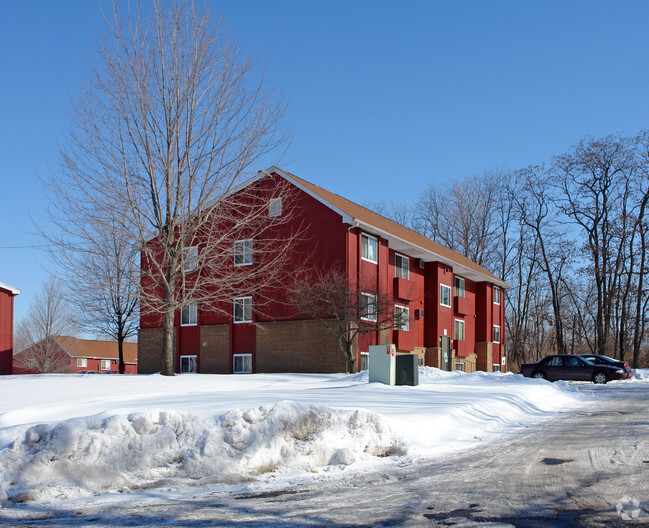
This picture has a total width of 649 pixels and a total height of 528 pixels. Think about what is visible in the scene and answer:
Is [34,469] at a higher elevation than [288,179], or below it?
below

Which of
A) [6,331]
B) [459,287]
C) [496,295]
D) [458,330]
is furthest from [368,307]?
[496,295]

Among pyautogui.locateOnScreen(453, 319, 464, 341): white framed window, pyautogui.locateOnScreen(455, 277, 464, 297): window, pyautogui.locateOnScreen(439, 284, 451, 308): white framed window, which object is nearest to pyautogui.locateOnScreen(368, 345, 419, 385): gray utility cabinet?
pyautogui.locateOnScreen(439, 284, 451, 308): white framed window

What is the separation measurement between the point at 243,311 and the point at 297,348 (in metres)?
3.64

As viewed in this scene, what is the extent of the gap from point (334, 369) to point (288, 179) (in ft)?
30.4

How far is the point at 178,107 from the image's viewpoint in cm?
2156

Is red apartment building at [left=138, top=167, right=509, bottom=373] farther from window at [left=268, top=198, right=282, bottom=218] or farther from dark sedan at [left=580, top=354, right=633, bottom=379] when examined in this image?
dark sedan at [left=580, top=354, right=633, bottom=379]

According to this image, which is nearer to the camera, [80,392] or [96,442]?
[96,442]

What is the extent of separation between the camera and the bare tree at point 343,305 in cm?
2733

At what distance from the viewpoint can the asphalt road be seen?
5.57 metres

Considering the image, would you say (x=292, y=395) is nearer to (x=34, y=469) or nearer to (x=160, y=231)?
(x=34, y=469)

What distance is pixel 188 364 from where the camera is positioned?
33.6 meters

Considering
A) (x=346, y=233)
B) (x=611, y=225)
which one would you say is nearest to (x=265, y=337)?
(x=346, y=233)

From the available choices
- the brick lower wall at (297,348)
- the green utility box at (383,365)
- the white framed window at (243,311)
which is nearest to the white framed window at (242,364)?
the brick lower wall at (297,348)

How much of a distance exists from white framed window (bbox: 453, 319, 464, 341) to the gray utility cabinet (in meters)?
20.8
